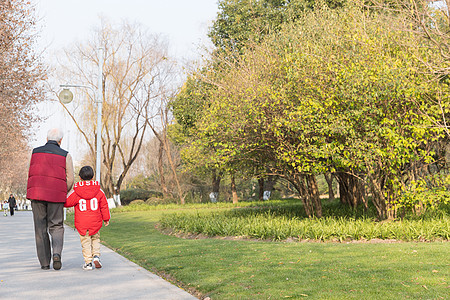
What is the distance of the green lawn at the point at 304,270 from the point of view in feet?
18.8

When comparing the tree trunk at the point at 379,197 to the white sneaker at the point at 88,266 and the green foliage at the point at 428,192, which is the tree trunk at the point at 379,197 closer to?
the green foliage at the point at 428,192

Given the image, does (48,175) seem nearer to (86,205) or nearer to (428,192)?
(86,205)

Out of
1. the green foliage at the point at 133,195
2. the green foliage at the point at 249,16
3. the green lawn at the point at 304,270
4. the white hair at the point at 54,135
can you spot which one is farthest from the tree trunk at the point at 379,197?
the green foliage at the point at 133,195

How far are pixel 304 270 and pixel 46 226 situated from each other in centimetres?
397

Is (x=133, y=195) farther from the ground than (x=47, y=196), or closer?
farther from the ground

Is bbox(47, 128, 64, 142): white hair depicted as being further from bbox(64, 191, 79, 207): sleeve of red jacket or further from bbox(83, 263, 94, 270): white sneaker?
bbox(83, 263, 94, 270): white sneaker

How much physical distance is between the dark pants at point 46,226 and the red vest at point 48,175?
0.16 m

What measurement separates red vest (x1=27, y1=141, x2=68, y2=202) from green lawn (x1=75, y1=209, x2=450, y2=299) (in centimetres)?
214

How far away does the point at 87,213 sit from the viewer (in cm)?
752

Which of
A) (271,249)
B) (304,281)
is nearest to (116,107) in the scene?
(271,249)

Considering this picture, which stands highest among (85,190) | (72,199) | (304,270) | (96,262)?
(85,190)

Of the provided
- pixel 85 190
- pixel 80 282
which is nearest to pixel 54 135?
pixel 85 190

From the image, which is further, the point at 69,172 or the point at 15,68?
the point at 15,68

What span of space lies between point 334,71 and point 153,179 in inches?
1604
